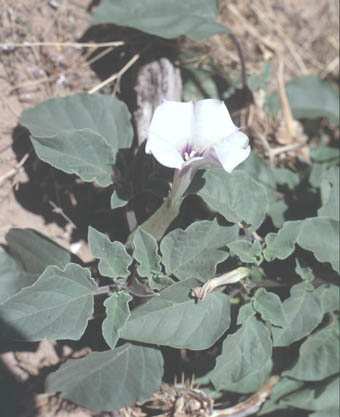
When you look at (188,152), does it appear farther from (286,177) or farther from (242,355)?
(286,177)

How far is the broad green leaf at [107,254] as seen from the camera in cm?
141

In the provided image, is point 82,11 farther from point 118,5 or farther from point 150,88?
point 150,88

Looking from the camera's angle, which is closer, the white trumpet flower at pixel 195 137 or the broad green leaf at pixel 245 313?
the white trumpet flower at pixel 195 137

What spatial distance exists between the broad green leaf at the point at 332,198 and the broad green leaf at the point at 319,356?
350mm

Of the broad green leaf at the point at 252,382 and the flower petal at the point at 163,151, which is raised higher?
the flower petal at the point at 163,151

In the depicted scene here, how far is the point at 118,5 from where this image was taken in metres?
1.99

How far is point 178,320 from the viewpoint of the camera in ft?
4.61

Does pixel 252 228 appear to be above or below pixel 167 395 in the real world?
above

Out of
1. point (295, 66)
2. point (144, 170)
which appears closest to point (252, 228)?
point (144, 170)

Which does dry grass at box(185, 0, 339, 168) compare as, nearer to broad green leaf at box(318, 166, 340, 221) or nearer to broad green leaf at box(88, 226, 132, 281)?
broad green leaf at box(318, 166, 340, 221)

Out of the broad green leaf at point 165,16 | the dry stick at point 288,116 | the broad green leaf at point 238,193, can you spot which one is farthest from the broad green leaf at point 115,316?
the dry stick at point 288,116

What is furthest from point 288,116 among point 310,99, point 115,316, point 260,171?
point 115,316

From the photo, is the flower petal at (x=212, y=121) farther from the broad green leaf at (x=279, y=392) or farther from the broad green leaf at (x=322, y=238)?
the broad green leaf at (x=279, y=392)

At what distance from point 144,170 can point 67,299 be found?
451 millimetres
